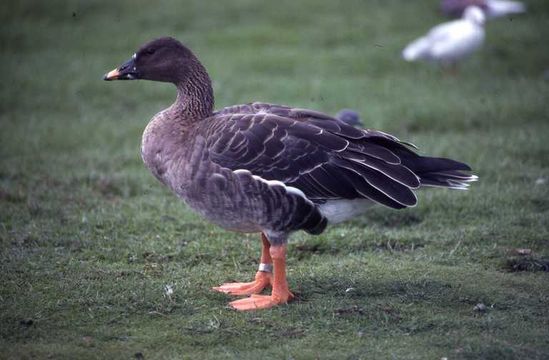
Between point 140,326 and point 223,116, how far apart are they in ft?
5.59

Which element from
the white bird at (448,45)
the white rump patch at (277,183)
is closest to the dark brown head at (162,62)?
the white rump patch at (277,183)

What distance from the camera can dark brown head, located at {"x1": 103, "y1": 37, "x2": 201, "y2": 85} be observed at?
6.16m

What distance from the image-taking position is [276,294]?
556 cm

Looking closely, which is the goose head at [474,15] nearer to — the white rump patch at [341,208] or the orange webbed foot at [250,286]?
the white rump patch at [341,208]

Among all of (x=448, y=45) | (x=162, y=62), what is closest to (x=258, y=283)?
(x=162, y=62)

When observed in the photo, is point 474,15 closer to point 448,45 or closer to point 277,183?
point 448,45

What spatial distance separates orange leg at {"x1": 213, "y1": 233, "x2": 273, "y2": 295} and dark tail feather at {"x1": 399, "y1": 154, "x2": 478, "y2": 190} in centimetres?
130

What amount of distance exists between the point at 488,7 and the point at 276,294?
34.2 feet

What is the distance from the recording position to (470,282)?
5.94 m

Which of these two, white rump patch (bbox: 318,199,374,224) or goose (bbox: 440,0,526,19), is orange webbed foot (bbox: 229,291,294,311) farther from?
goose (bbox: 440,0,526,19)

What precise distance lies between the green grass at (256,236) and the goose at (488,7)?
286 mm

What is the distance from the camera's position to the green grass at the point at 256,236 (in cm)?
510

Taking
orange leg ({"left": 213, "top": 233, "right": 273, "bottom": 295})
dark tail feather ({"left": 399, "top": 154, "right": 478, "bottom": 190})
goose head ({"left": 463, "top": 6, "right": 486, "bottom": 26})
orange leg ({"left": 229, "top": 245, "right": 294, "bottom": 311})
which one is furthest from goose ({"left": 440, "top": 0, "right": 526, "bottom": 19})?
orange leg ({"left": 229, "top": 245, "right": 294, "bottom": 311})

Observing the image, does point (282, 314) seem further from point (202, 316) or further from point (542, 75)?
point (542, 75)
